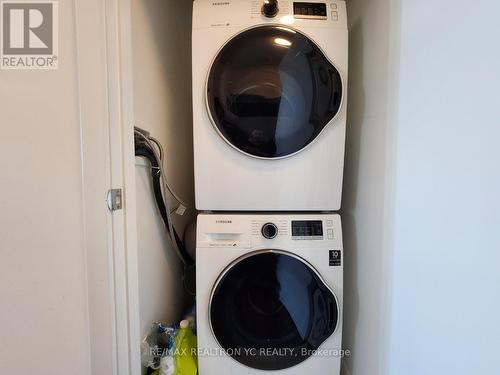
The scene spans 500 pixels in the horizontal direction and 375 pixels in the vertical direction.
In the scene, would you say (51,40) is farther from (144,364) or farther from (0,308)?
(144,364)

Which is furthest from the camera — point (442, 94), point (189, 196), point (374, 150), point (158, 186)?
point (189, 196)

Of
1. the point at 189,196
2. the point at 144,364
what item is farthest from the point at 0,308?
the point at 189,196

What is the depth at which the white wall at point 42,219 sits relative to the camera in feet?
2.40

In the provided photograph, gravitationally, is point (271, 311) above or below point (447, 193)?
below

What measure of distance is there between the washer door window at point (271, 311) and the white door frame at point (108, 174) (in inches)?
14.5

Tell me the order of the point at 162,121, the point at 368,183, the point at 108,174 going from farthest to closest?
the point at 162,121
the point at 368,183
the point at 108,174

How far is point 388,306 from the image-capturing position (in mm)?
915

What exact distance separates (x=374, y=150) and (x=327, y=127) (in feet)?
0.72

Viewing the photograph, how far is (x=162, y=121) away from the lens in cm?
132

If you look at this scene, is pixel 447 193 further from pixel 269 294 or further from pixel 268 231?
pixel 269 294

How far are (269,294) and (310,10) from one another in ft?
4.12
